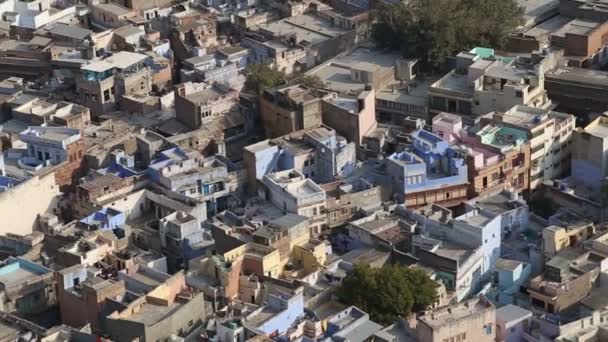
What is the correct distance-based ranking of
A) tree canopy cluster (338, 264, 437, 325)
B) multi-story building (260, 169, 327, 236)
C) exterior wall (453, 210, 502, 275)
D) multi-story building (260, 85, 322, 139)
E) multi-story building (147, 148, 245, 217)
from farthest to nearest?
multi-story building (260, 85, 322, 139) → multi-story building (147, 148, 245, 217) → multi-story building (260, 169, 327, 236) → exterior wall (453, 210, 502, 275) → tree canopy cluster (338, 264, 437, 325)

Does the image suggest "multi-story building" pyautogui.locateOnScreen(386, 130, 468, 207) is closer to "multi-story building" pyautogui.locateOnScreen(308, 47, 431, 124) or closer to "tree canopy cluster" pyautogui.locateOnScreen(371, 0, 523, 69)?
"multi-story building" pyautogui.locateOnScreen(308, 47, 431, 124)

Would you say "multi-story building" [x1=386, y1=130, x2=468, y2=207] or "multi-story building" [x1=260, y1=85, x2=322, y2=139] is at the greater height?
"multi-story building" [x1=260, y1=85, x2=322, y2=139]

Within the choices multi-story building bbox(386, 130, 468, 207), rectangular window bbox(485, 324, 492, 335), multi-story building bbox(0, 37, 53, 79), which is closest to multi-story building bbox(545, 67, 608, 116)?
multi-story building bbox(386, 130, 468, 207)

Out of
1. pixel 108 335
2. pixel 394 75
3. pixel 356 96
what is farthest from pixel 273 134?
pixel 108 335

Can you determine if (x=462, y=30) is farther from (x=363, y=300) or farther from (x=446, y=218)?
(x=363, y=300)

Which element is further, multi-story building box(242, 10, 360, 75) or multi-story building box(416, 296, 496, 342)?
multi-story building box(242, 10, 360, 75)

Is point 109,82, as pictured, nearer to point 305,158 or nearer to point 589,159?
point 305,158

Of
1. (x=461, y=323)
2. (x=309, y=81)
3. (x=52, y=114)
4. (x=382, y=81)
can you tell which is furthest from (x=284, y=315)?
(x=382, y=81)
